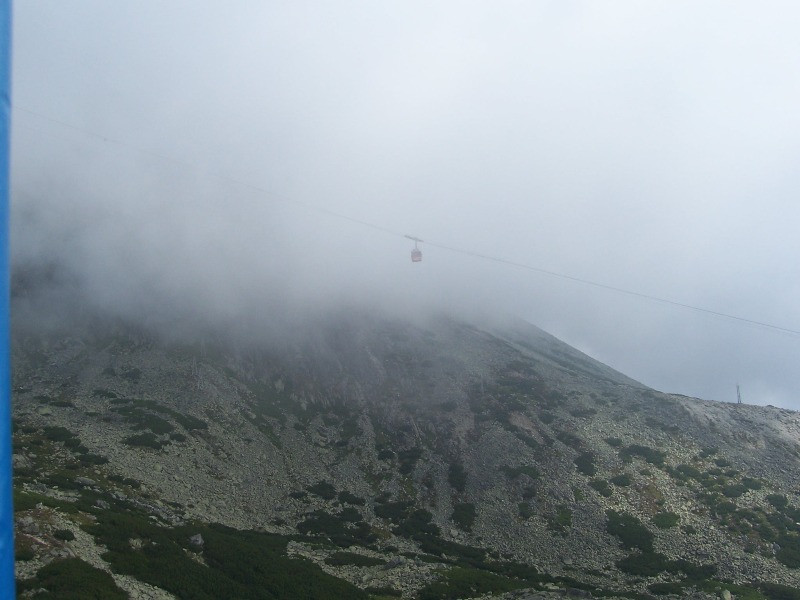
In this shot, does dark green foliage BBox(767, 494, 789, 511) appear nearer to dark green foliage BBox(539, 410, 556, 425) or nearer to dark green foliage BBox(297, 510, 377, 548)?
dark green foliage BBox(539, 410, 556, 425)

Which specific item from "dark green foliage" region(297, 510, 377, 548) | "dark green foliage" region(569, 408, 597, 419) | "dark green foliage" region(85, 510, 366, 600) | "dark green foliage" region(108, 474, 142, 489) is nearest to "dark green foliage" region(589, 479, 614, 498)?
"dark green foliage" region(569, 408, 597, 419)

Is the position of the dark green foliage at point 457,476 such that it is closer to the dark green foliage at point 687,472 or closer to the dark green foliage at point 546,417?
the dark green foliage at point 546,417

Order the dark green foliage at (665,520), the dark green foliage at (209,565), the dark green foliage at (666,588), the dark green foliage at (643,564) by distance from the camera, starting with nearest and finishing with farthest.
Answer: the dark green foliage at (209,565)
the dark green foliage at (666,588)
the dark green foliage at (643,564)
the dark green foliage at (665,520)

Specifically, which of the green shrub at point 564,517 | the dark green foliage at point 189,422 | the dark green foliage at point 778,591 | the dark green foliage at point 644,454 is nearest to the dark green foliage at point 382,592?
the green shrub at point 564,517

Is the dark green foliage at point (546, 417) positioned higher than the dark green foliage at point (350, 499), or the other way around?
the dark green foliage at point (546, 417)

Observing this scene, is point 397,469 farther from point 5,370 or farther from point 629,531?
point 5,370

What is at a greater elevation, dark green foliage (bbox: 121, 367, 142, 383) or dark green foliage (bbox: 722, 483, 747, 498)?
dark green foliage (bbox: 121, 367, 142, 383)
